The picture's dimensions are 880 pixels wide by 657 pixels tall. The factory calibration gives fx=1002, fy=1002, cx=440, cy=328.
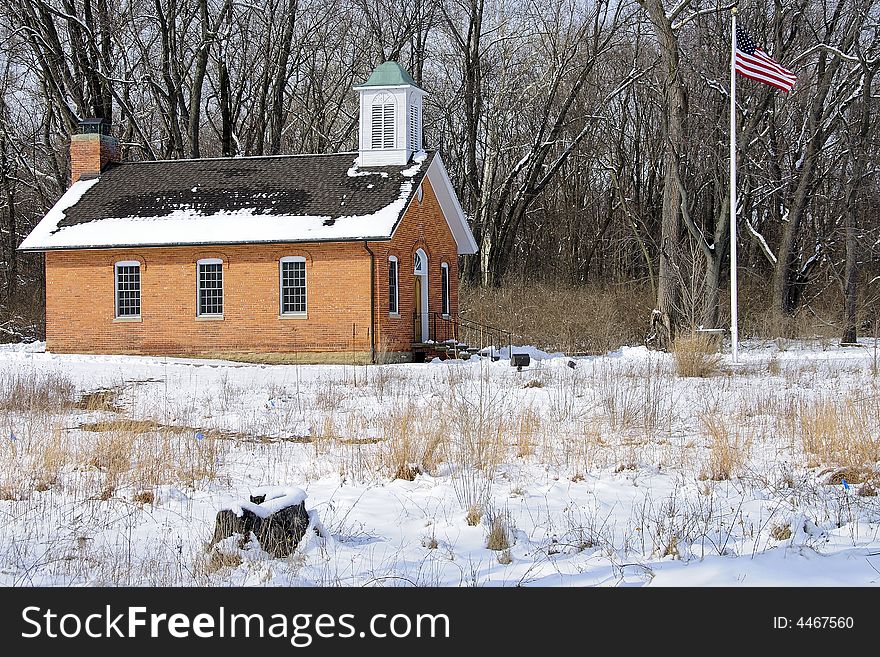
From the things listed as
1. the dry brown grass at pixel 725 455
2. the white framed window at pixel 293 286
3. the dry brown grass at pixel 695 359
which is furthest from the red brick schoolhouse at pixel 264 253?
the dry brown grass at pixel 725 455

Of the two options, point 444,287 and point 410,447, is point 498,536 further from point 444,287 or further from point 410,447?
point 444,287

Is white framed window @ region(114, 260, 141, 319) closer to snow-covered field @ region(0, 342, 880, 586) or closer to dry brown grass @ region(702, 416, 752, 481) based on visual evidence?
snow-covered field @ region(0, 342, 880, 586)

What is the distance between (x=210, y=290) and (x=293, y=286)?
8.12 feet

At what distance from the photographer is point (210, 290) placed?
2739 centimetres

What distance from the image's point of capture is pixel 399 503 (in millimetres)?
8828

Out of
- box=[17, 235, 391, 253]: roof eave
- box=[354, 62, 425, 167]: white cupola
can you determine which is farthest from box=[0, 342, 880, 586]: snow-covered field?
box=[354, 62, 425, 167]: white cupola

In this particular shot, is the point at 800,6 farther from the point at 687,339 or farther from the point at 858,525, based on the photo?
the point at 858,525

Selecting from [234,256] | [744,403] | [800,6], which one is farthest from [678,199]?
[744,403]

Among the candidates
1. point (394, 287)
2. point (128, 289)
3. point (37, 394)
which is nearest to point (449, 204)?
point (394, 287)

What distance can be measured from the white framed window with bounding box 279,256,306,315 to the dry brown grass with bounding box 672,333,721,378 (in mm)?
11165

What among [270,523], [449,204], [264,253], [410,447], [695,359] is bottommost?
[270,523]

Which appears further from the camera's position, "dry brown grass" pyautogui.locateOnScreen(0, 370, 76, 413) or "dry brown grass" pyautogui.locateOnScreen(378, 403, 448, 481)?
"dry brown grass" pyautogui.locateOnScreen(0, 370, 76, 413)

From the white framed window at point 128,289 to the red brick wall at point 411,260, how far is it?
702 centimetres

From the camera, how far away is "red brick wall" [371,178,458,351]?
26.2m
